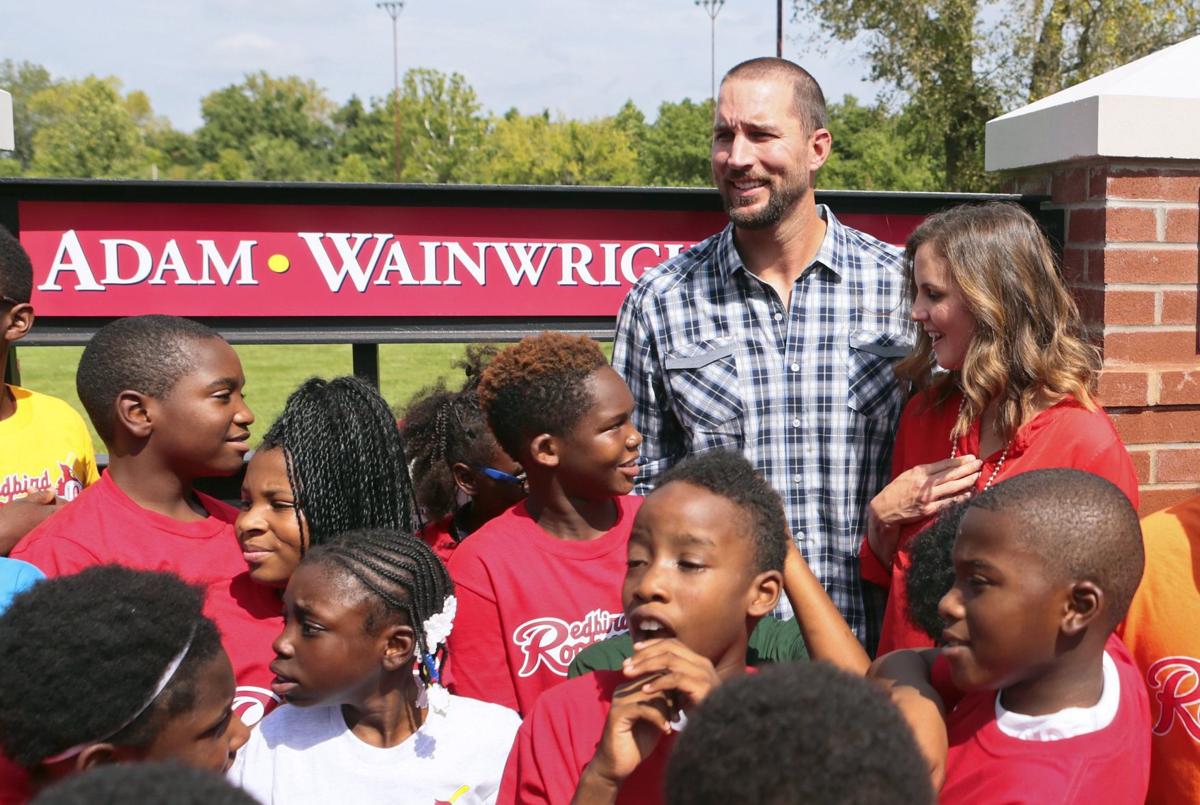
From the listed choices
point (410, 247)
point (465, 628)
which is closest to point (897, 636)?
point (465, 628)

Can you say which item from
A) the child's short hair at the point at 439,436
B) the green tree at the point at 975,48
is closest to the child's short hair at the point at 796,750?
the child's short hair at the point at 439,436

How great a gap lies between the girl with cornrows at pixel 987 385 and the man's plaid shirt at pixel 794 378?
1.11 ft

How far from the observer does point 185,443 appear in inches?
108

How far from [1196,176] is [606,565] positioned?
2387mm

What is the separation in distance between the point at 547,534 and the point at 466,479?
76 centimetres

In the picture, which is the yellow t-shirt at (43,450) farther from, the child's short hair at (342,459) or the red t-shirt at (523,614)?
the red t-shirt at (523,614)

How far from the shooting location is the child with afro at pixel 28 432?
3.01 meters

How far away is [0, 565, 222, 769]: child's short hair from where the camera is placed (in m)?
1.70

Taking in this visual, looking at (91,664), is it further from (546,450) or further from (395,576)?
(546,450)

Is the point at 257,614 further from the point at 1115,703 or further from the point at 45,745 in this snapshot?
the point at 1115,703

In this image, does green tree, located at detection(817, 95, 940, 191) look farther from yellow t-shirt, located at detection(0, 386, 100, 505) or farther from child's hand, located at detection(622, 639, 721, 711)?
child's hand, located at detection(622, 639, 721, 711)

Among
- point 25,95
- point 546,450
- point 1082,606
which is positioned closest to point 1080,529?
point 1082,606

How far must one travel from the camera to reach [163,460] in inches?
108

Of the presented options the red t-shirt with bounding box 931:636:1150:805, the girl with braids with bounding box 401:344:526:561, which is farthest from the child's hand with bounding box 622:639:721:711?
the girl with braids with bounding box 401:344:526:561
